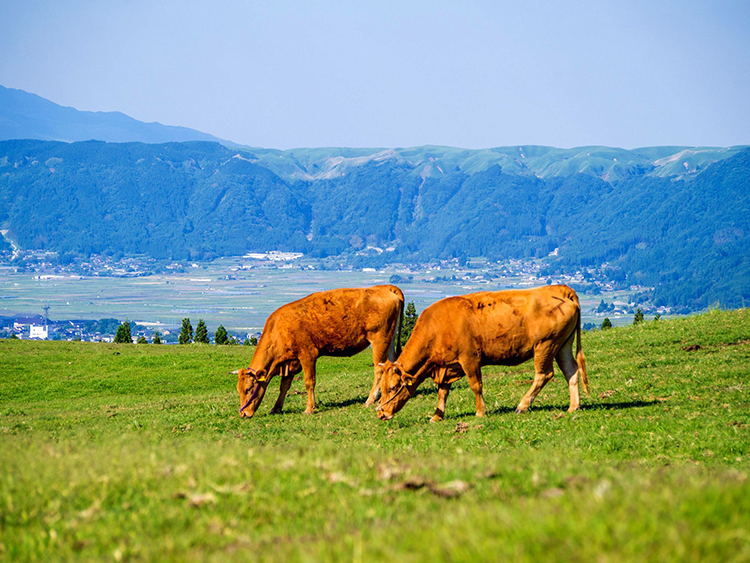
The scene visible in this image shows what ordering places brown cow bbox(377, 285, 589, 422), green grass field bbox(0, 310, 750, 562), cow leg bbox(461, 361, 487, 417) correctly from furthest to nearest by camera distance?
cow leg bbox(461, 361, 487, 417) < brown cow bbox(377, 285, 589, 422) < green grass field bbox(0, 310, 750, 562)

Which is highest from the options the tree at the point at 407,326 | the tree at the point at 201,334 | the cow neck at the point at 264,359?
the cow neck at the point at 264,359

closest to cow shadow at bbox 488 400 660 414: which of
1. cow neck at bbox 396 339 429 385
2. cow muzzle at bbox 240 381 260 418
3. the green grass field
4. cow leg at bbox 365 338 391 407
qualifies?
the green grass field

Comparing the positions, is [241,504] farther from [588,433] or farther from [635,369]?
[635,369]

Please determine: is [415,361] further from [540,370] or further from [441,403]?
[540,370]

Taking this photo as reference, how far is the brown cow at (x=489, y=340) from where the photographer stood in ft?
55.2

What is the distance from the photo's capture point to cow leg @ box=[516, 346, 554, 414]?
1688 centimetres

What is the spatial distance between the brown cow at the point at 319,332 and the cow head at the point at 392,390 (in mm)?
3225

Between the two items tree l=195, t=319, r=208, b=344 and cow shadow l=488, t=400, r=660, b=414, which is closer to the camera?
cow shadow l=488, t=400, r=660, b=414

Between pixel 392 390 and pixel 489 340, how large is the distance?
2.82 metres

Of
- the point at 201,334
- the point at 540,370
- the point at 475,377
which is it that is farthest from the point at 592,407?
the point at 201,334

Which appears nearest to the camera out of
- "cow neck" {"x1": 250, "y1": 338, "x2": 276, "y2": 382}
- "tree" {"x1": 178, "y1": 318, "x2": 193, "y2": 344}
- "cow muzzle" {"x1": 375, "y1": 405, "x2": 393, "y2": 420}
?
"cow muzzle" {"x1": 375, "y1": 405, "x2": 393, "y2": 420}

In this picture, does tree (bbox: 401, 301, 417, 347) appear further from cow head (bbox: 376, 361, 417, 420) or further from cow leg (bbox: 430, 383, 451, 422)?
cow leg (bbox: 430, 383, 451, 422)

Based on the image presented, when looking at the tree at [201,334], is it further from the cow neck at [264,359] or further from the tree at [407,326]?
the cow neck at [264,359]

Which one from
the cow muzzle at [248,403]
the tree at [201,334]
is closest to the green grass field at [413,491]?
the cow muzzle at [248,403]
